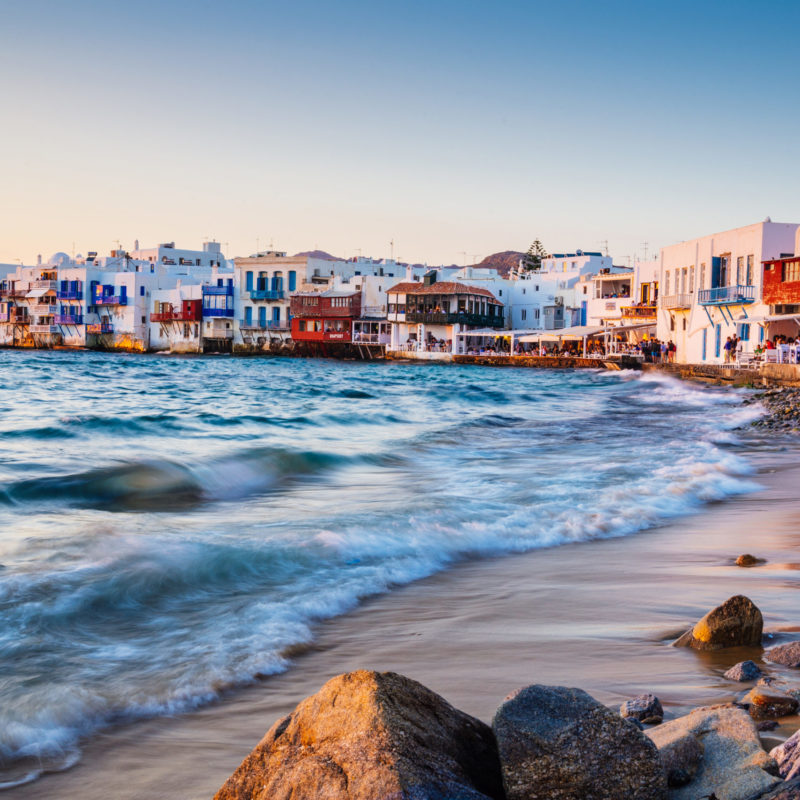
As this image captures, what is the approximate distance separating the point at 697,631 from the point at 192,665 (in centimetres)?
265

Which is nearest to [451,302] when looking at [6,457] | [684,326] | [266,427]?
[684,326]

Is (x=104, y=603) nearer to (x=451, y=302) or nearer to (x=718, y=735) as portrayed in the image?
(x=718, y=735)

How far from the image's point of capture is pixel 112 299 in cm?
8931

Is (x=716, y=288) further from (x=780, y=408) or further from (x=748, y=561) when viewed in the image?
(x=748, y=561)

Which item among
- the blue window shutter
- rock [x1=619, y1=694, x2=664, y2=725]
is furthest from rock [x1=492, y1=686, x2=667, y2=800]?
the blue window shutter

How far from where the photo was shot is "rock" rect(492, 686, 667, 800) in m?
2.34

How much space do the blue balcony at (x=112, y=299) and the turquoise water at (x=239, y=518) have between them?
68.8 m

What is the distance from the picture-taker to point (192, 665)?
4.74m

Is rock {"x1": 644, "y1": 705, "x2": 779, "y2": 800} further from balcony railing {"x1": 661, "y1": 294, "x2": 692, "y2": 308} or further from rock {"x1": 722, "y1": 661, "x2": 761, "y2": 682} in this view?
balcony railing {"x1": 661, "y1": 294, "x2": 692, "y2": 308}

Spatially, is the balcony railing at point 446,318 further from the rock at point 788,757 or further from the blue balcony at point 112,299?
the rock at point 788,757

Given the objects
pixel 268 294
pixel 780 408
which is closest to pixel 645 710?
pixel 780 408

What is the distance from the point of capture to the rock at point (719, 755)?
8.07ft

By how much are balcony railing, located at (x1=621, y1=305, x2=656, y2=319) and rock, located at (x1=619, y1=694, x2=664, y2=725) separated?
55399mm

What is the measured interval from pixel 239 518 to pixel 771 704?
7.08 meters
